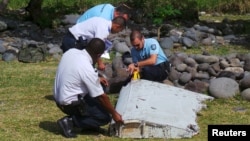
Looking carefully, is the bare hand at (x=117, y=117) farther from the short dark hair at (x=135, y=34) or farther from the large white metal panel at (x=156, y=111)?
the short dark hair at (x=135, y=34)

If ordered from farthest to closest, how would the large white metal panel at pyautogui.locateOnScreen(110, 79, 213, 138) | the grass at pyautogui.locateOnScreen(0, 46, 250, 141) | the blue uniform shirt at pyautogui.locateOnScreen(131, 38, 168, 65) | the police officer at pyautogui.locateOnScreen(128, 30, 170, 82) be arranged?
the blue uniform shirt at pyautogui.locateOnScreen(131, 38, 168, 65)
the police officer at pyautogui.locateOnScreen(128, 30, 170, 82)
the grass at pyautogui.locateOnScreen(0, 46, 250, 141)
the large white metal panel at pyautogui.locateOnScreen(110, 79, 213, 138)

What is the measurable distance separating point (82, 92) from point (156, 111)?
0.95 meters

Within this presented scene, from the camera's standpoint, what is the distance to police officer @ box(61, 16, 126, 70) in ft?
25.4

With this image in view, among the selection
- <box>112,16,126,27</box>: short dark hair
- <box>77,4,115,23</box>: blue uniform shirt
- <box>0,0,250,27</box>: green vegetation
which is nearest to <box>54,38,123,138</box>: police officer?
<box>112,16,126,27</box>: short dark hair

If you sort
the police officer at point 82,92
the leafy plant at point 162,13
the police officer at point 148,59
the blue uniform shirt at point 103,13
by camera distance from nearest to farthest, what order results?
the police officer at point 82,92 < the blue uniform shirt at point 103,13 < the police officer at point 148,59 < the leafy plant at point 162,13

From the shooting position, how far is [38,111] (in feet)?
27.7

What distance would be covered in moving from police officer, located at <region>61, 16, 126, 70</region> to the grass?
35.4 inches

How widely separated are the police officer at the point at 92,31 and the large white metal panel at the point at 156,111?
0.66 m

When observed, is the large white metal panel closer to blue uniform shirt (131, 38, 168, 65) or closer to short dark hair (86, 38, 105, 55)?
blue uniform shirt (131, 38, 168, 65)

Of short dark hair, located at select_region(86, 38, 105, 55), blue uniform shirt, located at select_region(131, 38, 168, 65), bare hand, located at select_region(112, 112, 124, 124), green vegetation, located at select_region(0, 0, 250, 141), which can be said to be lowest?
green vegetation, located at select_region(0, 0, 250, 141)

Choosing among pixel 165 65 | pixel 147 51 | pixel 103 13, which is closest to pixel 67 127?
pixel 103 13

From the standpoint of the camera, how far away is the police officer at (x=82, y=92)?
679 cm

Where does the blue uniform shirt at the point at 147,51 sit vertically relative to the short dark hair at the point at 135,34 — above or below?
below

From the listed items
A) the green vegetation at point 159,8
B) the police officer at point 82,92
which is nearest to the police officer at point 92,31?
the police officer at point 82,92
